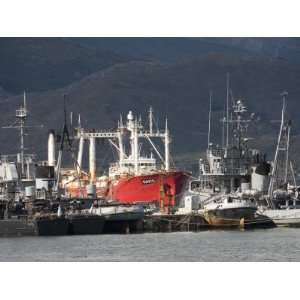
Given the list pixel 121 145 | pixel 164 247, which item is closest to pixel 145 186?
pixel 121 145

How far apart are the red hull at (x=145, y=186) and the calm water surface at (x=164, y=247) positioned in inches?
1137

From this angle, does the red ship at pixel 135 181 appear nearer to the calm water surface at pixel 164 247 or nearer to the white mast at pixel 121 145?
the white mast at pixel 121 145

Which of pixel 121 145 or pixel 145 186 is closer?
pixel 145 186

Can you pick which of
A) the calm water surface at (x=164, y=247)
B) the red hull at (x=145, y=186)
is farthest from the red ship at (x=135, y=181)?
the calm water surface at (x=164, y=247)

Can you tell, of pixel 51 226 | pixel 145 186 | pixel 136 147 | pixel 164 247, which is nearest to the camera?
pixel 164 247

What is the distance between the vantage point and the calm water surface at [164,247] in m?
66.6

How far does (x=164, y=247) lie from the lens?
73.6 meters

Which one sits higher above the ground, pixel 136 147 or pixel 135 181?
pixel 136 147

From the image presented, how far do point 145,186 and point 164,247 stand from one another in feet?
141

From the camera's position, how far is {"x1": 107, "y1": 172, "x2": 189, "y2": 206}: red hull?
115 meters

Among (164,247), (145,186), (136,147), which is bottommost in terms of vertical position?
(164,247)

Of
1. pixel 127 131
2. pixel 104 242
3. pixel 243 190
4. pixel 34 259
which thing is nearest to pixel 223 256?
pixel 34 259

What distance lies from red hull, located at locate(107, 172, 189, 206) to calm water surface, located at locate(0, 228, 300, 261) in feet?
94.8

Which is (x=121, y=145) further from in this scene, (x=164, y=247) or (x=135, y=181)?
(x=164, y=247)
